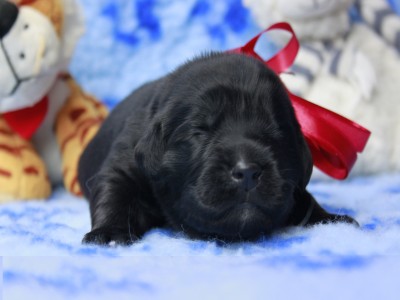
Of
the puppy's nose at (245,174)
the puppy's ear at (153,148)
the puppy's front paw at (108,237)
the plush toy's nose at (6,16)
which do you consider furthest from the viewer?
the plush toy's nose at (6,16)

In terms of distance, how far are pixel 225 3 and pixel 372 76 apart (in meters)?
1.29

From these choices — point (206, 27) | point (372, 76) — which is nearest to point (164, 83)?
point (372, 76)

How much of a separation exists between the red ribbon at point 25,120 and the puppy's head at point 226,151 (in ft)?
4.56

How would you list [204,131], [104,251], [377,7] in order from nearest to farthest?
[104,251] < [204,131] < [377,7]

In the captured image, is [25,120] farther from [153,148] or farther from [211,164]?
[211,164]

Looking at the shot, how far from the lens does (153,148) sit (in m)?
2.39

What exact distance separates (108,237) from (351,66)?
2.22 m

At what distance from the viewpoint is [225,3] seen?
4.78 metres

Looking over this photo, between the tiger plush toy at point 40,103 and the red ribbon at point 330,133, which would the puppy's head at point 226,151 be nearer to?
the red ribbon at point 330,133

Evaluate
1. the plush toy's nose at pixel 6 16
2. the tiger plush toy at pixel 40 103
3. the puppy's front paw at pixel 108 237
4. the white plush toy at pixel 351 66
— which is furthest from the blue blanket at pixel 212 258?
the plush toy's nose at pixel 6 16

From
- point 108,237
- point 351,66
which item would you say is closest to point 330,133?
point 108,237

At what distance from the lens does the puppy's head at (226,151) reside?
2.14 meters

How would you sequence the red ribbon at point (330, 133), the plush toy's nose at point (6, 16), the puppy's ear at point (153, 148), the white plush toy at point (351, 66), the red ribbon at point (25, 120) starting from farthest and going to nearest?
the white plush toy at point (351, 66) < the red ribbon at point (25, 120) < the plush toy's nose at point (6, 16) < the red ribbon at point (330, 133) < the puppy's ear at point (153, 148)

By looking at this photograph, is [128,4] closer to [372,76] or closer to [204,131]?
[372,76]
